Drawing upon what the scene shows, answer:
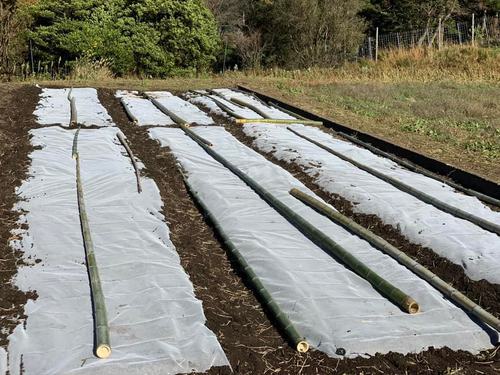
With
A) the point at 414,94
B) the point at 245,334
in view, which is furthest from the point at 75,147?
the point at 414,94

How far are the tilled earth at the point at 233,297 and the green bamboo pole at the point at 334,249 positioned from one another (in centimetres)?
39

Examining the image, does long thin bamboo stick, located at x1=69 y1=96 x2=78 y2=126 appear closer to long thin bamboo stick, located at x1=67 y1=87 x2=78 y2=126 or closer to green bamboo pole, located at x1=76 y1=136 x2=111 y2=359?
long thin bamboo stick, located at x1=67 y1=87 x2=78 y2=126

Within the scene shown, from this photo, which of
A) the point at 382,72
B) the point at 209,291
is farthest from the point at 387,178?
the point at 382,72

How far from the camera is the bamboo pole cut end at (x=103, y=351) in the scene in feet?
8.04

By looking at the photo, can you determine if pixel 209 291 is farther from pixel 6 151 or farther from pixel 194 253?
pixel 6 151

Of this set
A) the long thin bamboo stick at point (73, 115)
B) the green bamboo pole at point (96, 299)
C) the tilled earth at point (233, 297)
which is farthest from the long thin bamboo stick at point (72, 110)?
the green bamboo pole at point (96, 299)

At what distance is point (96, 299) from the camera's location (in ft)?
9.52

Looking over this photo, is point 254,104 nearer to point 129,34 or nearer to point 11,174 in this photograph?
point 11,174

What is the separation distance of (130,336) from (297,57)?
15.1 metres

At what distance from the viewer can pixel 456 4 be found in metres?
18.8

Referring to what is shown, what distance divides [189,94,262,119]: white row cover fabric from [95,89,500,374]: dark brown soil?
13.1ft

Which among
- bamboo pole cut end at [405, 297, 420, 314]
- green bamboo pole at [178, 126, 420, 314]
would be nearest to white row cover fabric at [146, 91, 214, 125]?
green bamboo pole at [178, 126, 420, 314]

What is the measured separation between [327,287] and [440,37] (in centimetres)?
1514

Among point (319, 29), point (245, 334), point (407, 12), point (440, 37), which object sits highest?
point (407, 12)
